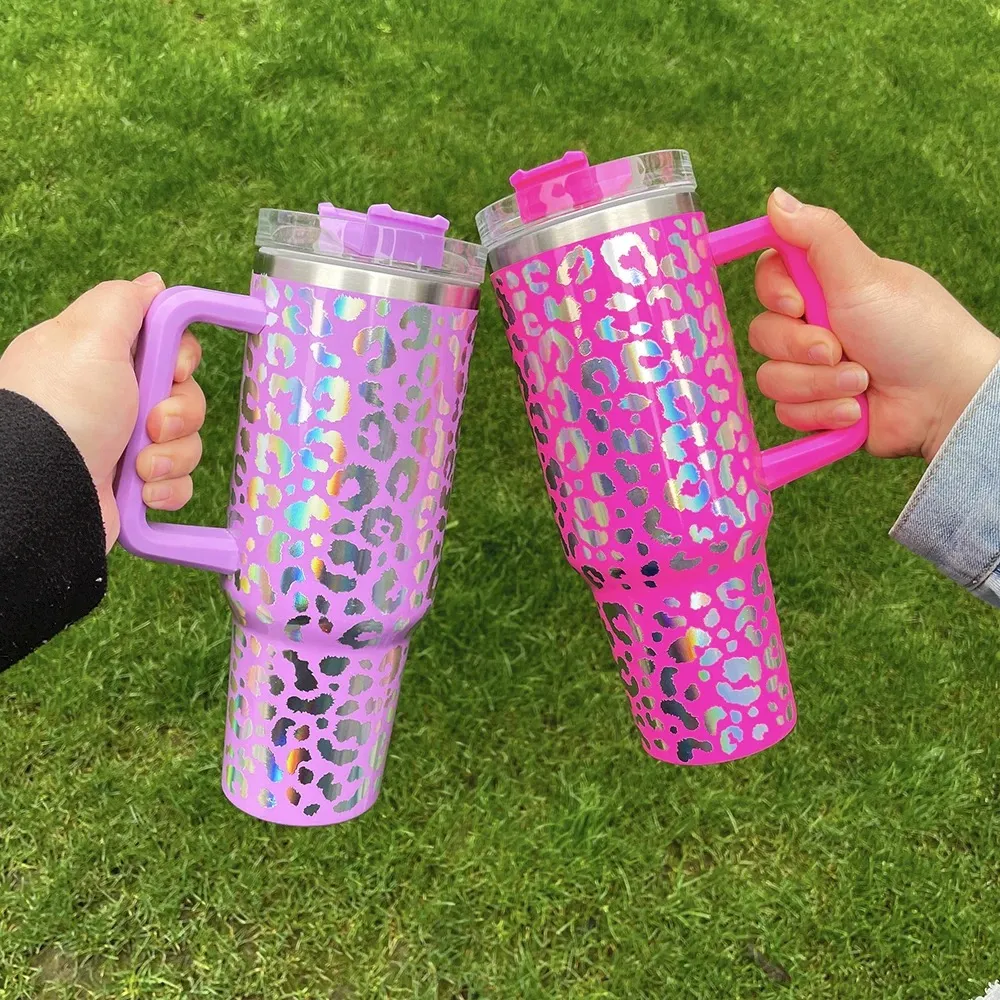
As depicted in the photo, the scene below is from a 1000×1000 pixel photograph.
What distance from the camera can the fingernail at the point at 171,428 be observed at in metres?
0.86

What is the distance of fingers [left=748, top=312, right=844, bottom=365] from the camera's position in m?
1.01

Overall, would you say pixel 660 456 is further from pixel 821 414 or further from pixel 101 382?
pixel 101 382

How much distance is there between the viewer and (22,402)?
2.67ft

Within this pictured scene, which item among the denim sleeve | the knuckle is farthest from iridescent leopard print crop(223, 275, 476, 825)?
the denim sleeve

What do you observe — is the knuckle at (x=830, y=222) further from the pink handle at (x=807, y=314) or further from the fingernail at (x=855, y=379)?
the fingernail at (x=855, y=379)

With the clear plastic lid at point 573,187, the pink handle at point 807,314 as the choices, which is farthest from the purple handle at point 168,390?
the pink handle at point 807,314

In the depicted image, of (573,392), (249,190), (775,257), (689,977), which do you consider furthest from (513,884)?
(249,190)

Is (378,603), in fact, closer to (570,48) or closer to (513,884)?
(513,884)

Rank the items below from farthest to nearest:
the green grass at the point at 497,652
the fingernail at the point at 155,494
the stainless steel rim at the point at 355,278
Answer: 1. the green grass at the point at 497,652
2. the fingernail at the point at 155,494
3. the stainless steel rim at the point at 355,278

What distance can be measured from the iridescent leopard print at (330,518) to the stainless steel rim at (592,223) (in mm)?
86

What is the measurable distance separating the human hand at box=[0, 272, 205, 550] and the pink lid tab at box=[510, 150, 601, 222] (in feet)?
1.26

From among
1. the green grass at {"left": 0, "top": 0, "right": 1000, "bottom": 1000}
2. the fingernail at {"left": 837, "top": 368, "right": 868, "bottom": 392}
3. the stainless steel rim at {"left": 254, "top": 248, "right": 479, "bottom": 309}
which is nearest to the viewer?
the stainless steel rim at {"left": 254, "top": 248, "right": 479, "bottom": 309}

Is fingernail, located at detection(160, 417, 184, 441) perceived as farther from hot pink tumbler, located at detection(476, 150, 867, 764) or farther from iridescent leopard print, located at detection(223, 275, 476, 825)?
hot pink tumbler, located at detection(476, 150, 867, 764)

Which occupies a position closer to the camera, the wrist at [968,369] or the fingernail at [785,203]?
the fingernail at [785,203]
